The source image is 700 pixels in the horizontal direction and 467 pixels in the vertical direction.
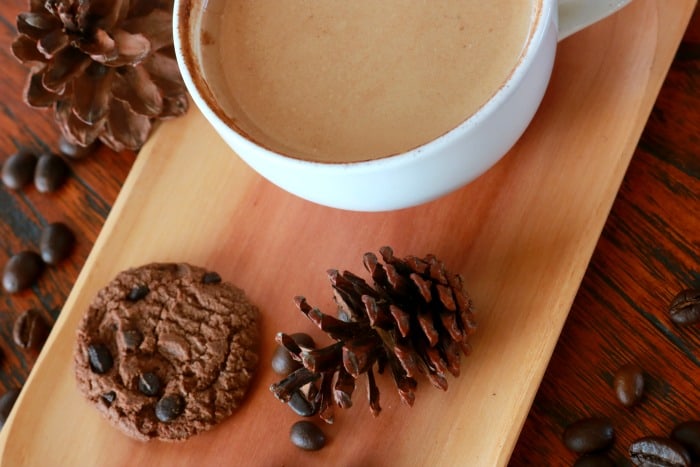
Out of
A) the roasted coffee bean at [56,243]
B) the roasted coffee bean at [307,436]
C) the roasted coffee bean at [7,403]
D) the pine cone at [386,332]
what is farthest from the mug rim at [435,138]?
the roasted coffee bean at [7,403]

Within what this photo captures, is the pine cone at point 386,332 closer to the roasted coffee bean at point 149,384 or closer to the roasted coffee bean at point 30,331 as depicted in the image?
the roasted coffee bean at point 149,384

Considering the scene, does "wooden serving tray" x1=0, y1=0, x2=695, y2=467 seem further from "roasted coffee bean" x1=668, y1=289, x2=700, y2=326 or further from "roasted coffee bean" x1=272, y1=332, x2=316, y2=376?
"roasted coffee bean" x1=668, y1=289, x2=700, y2=326

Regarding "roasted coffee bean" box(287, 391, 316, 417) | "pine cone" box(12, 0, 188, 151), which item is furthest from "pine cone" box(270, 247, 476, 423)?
"pine cone" box(12, 0, 188, 151)

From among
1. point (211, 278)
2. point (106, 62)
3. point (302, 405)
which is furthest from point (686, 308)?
point (106, 62)

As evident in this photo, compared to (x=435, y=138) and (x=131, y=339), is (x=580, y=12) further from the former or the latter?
(x=131, y=339)

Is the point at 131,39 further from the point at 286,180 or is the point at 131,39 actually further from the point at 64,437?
the point at 64,437
